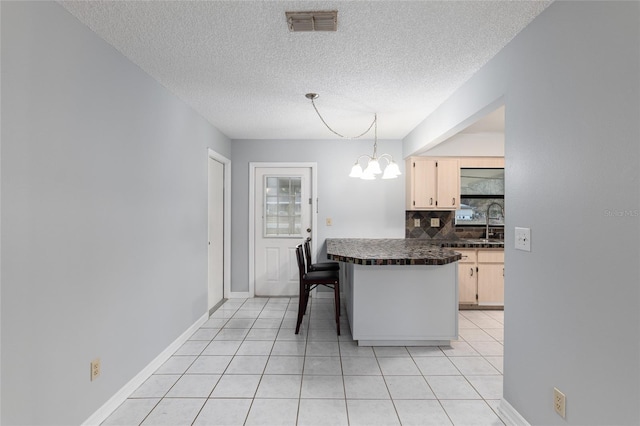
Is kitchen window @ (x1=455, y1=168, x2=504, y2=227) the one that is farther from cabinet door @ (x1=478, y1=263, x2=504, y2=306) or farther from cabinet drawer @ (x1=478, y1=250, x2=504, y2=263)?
cabinet door @ (x1=478, y1=263, x2=504, y2=306)

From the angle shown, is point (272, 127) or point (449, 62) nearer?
point (449, 62)

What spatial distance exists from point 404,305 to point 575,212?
5.99 ft

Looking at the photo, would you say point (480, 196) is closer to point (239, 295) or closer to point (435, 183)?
point (435, 183)

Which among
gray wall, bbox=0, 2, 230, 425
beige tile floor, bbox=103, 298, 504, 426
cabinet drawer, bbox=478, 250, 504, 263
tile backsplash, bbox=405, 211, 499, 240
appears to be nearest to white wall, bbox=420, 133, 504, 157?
tile backsplash, bbox=405, 211, 499, 240

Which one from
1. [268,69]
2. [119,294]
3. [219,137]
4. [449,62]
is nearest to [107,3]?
[268,69]

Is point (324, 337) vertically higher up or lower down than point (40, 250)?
lower down

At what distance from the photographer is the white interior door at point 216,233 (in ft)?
14.1

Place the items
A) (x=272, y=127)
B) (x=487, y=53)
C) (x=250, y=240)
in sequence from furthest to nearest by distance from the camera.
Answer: (x=250, y=240) < (x=272, y=127) < (x=487, y=53)

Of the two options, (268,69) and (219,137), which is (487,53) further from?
(219,137)

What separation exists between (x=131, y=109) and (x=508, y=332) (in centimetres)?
292

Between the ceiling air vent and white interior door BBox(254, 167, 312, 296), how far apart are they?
3.02 metres

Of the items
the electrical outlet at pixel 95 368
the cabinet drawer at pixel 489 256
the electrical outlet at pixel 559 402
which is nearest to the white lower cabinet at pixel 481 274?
the cabinet drawer at pixel 489 256

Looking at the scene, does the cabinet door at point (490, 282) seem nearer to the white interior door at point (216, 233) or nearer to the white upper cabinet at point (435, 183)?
the white upper cabinet at point (435, 183)

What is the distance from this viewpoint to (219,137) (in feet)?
14.1
